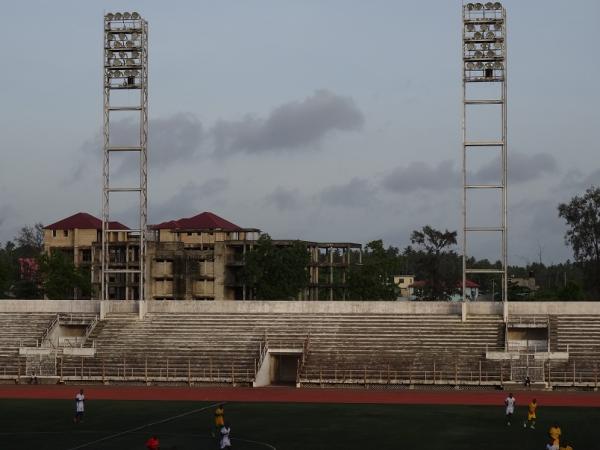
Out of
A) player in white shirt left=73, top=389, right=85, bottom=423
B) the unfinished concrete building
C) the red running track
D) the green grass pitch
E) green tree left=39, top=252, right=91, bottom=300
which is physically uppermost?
the unfinished concrete building

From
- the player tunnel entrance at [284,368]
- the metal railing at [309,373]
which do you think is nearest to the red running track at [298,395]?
the metal railing at [309,373]

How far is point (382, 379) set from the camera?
61.6m

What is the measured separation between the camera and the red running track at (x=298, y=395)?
53.9m

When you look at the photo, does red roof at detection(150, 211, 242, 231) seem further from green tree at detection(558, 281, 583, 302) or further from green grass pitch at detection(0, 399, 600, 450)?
green grass pitch at detection(0, 399, 600, 450)

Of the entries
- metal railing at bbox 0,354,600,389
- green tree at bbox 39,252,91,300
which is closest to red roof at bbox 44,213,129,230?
green tree at bbox 39,252,91,300

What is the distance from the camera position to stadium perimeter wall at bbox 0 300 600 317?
70000mm

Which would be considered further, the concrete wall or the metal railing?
the concrete wall

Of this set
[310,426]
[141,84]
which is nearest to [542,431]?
[310,426]

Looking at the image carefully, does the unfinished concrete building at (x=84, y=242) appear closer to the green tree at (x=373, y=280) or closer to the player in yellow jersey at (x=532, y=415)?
the green tree at (x=373, y=280)

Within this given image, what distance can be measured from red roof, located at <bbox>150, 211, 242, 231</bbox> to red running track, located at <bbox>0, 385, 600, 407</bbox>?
262ft

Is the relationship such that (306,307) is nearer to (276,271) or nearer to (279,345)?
(279,345)

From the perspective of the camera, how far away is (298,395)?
188 feet

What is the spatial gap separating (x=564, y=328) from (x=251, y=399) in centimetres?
2319

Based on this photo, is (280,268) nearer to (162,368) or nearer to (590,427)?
(162,368)
